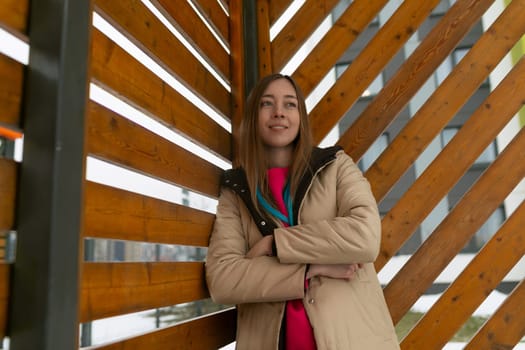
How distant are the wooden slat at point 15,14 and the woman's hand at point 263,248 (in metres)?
1.02

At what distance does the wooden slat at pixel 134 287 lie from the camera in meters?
1.09

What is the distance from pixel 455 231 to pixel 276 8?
4.96 ft

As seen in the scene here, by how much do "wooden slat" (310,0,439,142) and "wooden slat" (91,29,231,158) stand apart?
0.71 meters

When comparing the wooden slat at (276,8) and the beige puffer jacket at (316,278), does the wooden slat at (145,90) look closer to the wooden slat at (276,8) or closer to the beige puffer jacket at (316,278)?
the beige puffer jacket at (316,278)

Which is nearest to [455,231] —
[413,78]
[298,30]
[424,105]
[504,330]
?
[504,330]

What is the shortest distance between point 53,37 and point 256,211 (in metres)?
1.01

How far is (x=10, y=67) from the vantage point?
0.93 m

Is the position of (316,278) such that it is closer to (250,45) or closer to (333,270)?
(333,270)

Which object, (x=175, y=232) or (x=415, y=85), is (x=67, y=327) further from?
(x=415, y=85)

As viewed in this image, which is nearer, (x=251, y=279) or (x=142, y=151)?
(x=142, y=151)

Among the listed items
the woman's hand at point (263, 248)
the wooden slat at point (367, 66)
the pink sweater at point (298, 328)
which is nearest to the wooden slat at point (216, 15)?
the wooden slat at point (367, 66)

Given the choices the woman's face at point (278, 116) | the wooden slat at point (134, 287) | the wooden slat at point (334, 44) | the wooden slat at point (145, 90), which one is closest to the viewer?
the wooden slat at point (134, 287)

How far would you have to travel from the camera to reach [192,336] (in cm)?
163

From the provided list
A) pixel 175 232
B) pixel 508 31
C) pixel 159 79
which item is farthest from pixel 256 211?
pixel 508 31
